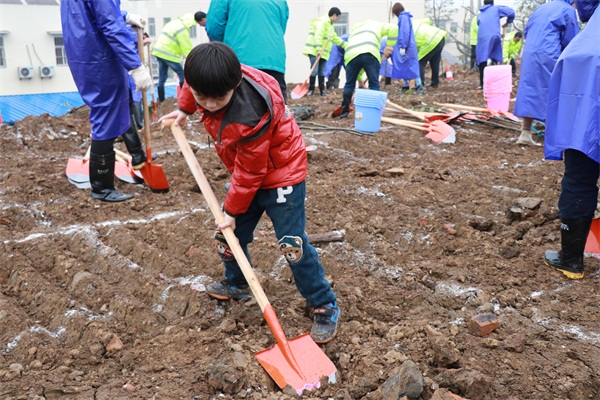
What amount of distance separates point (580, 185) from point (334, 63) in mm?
10553

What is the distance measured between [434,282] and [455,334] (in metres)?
0.68

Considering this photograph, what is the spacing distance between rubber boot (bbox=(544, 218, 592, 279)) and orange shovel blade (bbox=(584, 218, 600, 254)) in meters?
0.32

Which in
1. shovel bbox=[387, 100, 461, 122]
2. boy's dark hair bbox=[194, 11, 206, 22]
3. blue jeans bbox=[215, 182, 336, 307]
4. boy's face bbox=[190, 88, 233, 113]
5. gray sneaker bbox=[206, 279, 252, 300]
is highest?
boy's dark hair bbox=[194, 11, 206, 22]

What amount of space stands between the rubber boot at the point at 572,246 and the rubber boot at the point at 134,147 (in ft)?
11.3

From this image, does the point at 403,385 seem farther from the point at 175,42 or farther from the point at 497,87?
the point at 175,42

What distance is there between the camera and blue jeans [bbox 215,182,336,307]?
2.48 metres

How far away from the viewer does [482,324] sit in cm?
263

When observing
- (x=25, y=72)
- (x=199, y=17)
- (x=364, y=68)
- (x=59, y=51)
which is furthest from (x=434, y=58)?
(x=25, y=72)

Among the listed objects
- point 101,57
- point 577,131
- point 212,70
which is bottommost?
point 577,131

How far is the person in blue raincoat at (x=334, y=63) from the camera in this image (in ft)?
42.2

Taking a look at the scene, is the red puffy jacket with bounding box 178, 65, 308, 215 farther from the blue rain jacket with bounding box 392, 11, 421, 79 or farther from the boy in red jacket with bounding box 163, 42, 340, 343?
the blue rain jacket with bounding box 392, 11, 421, 79

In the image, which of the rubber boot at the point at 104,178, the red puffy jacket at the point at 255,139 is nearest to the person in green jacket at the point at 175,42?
the rubber boot at the point at 104,178

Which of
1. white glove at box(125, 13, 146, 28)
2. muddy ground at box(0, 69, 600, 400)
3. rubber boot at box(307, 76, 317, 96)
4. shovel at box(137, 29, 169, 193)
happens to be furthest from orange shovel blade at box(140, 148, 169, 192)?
rubber boot at box(307, 76, 317, 96)

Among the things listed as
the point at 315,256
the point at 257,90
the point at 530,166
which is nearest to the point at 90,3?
the point at 257,90
